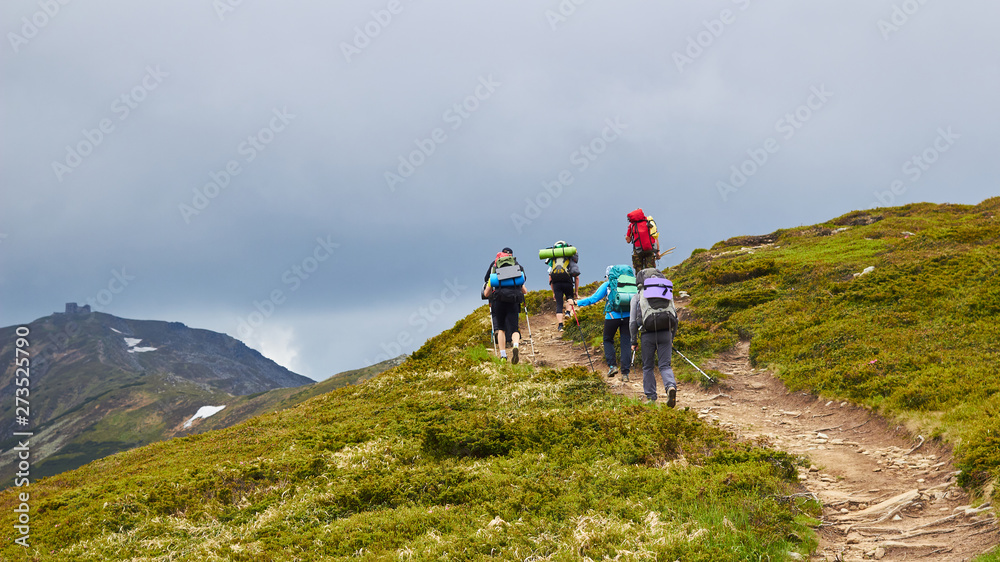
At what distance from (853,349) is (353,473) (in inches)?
474

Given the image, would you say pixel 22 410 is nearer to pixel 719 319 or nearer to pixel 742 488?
pixel 742 488

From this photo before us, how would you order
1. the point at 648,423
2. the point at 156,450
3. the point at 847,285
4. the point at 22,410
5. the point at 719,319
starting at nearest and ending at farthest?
the point at 648,423, the point at 22,410, the point at 156,450, the point at 847,285, the point at 719,319

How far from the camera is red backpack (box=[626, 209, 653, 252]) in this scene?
22.0 meters

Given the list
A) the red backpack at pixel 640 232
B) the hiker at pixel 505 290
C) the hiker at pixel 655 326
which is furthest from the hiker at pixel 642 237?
the hiker at pixel 655 326

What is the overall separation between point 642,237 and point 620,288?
20.8ft

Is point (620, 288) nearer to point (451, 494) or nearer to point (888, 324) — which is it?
point (888, 324)

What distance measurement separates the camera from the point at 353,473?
31.7ft

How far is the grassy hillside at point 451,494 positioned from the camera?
661cm

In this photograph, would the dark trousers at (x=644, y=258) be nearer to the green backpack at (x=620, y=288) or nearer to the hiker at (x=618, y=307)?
the hiker at (x=618, y=307)

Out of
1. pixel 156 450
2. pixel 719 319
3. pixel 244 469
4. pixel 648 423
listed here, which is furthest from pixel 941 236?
pixel 156 450

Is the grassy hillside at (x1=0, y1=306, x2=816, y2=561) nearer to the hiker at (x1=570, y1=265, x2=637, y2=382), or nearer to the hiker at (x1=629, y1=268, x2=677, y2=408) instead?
the hiker at (x1=629, y1=268, x2=677, y2=408)

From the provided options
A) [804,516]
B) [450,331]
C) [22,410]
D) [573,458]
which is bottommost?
[804,516]

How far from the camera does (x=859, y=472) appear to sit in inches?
348

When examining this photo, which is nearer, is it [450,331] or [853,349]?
[853,349]
